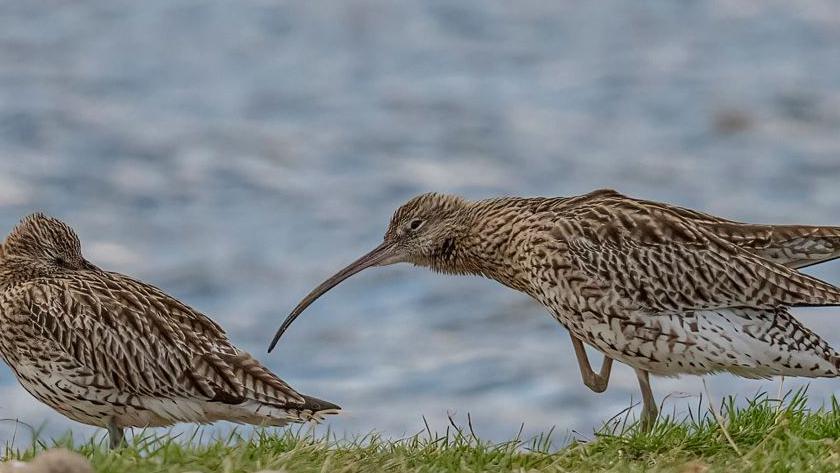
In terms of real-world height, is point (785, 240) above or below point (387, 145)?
below

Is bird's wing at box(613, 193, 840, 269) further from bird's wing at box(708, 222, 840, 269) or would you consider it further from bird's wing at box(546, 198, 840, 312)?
bird's wing at box(546, 198, 840, 312)

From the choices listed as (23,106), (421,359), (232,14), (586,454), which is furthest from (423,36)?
(586,454)

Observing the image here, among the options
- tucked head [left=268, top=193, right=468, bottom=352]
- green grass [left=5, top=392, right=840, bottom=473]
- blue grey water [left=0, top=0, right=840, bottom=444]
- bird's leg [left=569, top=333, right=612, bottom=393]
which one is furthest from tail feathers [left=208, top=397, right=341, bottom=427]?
blue grey water [left=0, top=0, right=840, bottom=444]

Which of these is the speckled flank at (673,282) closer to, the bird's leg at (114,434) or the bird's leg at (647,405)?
the bird's leg at (647,405)

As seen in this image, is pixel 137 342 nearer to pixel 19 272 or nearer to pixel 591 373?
pixel 19 272

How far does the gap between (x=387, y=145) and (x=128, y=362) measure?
43.4ft

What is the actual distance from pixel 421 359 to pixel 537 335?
151 cm

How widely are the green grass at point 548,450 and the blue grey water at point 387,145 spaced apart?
301 inches

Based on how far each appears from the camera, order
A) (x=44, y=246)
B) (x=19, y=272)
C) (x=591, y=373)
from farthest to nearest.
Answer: (x=591, y=373) < (x=44, y=246) < (x=19, y=272)

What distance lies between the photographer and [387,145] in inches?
922

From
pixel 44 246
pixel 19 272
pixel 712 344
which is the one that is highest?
pixel 44 246

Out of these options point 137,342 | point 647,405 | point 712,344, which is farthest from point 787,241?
point 137,342

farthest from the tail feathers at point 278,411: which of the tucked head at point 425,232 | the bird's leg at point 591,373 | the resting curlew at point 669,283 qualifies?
the bird's leg at point 591,373

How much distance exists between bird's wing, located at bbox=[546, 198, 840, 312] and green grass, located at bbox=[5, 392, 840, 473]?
1164 mm
